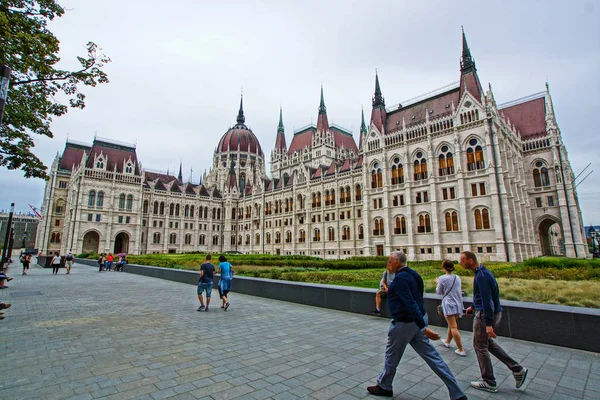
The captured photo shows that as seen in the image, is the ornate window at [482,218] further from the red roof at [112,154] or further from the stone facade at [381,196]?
the red roof at [112,154]

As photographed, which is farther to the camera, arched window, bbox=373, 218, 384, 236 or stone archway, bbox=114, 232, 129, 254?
stone archway, bbox=114, 232, 129, 254

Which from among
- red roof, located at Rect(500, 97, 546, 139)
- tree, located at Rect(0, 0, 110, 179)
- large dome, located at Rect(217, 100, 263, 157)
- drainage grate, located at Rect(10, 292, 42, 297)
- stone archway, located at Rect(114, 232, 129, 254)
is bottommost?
drainage grate, located at Rect(10, 292, 42, 297)

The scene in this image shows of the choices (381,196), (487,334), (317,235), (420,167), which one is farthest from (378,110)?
(487,334)

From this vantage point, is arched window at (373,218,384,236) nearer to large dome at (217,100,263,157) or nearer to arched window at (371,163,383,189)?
arched window at (371,163,383,189)

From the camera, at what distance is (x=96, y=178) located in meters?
56.7

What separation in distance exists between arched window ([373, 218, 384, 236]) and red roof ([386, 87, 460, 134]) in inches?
528

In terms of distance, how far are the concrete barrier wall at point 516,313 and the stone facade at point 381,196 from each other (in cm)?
2883

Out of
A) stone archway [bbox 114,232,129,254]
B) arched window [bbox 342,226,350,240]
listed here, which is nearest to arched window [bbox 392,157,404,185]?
arched window [bbox 342,226,350,240]

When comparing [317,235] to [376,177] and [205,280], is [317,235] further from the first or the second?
[205,280]

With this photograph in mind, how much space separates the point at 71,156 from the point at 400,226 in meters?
65.0

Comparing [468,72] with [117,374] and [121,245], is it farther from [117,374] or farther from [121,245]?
[121,245]

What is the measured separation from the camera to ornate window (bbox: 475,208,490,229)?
3409 centimetres

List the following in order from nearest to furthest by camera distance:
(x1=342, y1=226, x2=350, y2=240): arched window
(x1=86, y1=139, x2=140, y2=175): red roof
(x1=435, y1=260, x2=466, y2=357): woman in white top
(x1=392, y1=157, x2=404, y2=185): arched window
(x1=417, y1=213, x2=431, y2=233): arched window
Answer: (x1=435, y1=260, x2=466, y2=357): woman in white top < (x1=417, y1=213, x2=431, y2=233): arched window < (x1=392, y1=157, x2=404, y2=185): arched window < (x1=342, y1=226, x2=350, y2=240): arched window < (x1=86, y1=139, x2=140, y2=175): red roof

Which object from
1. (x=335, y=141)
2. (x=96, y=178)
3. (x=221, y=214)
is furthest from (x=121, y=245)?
(x=335, y=141)
